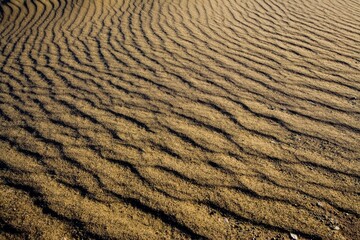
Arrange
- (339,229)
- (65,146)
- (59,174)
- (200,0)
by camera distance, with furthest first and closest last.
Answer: (200,0) < (65,146) < (59,174) < (339,229)

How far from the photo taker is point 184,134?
304 centimetres

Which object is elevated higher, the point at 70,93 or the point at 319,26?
the point at 319,26

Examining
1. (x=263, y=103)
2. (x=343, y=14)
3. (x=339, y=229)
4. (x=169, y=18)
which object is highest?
(x=343, y=14)

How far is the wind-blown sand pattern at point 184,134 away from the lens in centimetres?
217

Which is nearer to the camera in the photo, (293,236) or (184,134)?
(293,236)

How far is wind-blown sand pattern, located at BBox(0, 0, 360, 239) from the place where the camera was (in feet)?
7.13

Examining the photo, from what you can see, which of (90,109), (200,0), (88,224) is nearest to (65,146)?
(90,109)

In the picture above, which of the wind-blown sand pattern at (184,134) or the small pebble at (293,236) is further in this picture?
the wind-blown sand pattern at (184,134)

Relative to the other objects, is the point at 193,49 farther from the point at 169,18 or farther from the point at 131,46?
the point at 169,18

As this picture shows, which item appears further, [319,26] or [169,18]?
[169,18]

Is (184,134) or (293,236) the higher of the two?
(184,134)

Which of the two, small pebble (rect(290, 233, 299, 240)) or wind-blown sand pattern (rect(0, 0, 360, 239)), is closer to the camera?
small pebble (rect(290, 233, 299, 240))

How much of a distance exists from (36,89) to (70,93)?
557 mm

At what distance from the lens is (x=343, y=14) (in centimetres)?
652
